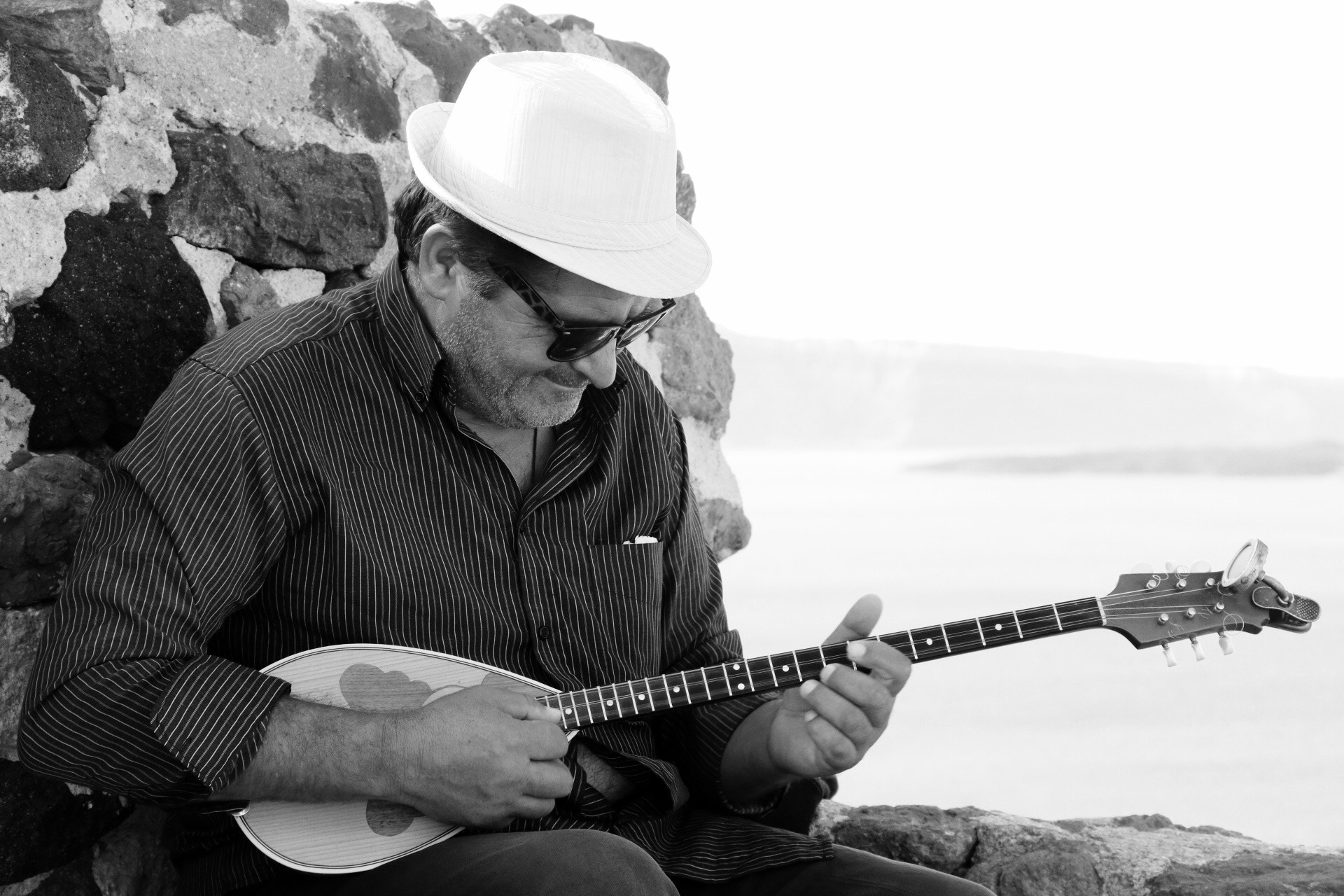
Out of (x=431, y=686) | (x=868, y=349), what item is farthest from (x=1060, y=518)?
(x=431, y=686)

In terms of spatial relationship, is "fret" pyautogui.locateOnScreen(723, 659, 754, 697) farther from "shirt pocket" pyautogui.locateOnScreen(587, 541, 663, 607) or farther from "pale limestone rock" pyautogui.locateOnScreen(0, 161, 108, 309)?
"pale limestone rock" pyautogui.locateOnScreen(0, 161, 108, 309)

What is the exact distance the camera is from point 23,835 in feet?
4.92

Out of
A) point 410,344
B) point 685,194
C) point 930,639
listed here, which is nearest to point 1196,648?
point 930,639

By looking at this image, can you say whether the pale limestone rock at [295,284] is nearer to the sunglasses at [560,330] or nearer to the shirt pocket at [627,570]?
the sunglasses at [560,330]

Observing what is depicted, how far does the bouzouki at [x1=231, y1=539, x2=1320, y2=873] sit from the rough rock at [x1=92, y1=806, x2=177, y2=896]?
0.39 m

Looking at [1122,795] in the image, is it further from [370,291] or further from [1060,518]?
[370,291]

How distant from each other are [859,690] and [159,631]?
0.81m

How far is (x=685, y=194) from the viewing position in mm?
2469

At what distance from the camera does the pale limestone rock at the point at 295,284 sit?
1.83 meters

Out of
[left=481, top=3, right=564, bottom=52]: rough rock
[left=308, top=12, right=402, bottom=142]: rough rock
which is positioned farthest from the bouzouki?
[left=481, top=3, right=564, bottom=52]: rough rock

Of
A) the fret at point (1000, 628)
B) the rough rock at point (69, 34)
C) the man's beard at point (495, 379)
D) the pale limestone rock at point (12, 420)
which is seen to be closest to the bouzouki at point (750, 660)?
→ the fret at point (1000, 628)

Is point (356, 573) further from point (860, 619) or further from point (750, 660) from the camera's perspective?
point (860, 619)

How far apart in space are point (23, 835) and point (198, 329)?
2.16 ft

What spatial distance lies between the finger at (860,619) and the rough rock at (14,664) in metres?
0.96
